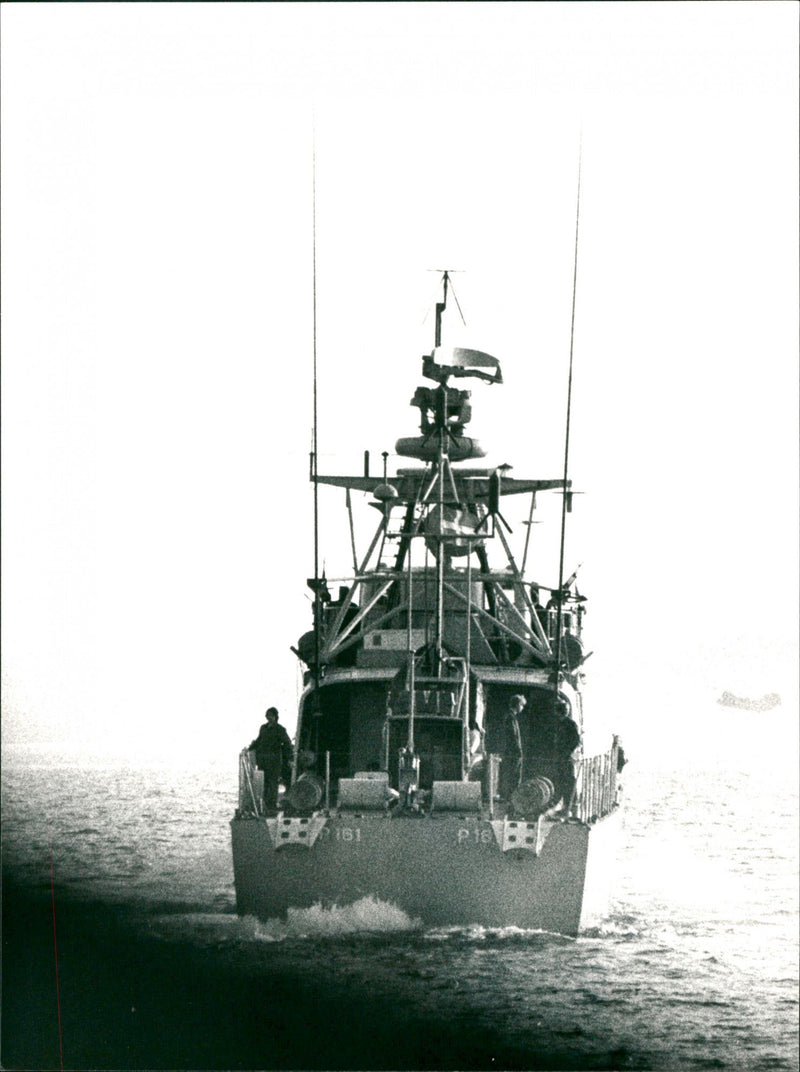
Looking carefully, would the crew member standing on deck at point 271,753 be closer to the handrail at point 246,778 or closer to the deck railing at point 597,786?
the handrail at point 246,778

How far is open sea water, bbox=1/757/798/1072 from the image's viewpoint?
47.3ft

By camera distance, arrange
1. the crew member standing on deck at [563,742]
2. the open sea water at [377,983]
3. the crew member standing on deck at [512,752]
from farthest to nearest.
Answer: the crew member standing on deck at [563,742] → the crew member standing on deck at [512,752] → the open sea water at [377,983]

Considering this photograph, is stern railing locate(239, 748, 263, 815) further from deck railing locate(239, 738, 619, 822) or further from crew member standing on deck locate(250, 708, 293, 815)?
crew member standing on deck locate(250, 708, 293, 815)

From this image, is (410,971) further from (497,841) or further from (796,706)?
(796,706)

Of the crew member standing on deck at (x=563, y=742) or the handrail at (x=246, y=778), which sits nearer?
the handrail at (x=246, y=778)

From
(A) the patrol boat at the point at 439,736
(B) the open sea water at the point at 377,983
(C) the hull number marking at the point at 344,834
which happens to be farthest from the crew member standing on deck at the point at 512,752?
(C) the hull number marking at the point at 344,834

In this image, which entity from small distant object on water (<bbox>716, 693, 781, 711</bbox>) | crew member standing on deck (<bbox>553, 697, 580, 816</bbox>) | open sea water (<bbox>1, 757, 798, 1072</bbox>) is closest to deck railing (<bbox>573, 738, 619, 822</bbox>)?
crew member standing on deck (<bbox>553, 697, 580, 816</bbox>)

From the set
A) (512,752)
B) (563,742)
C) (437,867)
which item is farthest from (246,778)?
(563,742)

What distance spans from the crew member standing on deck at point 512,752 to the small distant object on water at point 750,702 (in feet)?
18.4

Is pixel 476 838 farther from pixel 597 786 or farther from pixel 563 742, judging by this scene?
pixel 597 786

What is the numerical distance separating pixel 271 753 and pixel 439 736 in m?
1.57

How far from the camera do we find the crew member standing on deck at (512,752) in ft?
57.8

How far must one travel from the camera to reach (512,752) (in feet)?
59.0

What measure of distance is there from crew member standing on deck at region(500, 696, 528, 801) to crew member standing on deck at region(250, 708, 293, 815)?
204 cm
